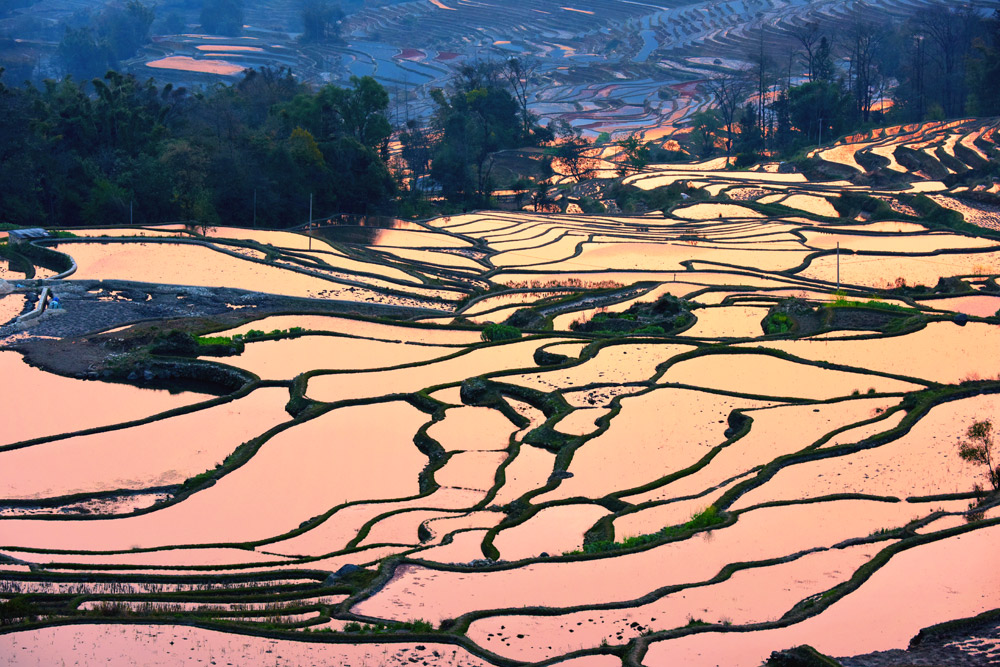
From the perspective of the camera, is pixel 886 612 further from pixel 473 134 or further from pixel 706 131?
pixel 706 131

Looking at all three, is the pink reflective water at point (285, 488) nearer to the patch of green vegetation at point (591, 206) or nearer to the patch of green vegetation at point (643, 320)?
the patch of green vegetation at point (643, 320)

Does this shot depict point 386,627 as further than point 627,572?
No

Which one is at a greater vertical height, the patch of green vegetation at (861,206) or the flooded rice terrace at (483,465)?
the patch of green vegetation at (861,206)

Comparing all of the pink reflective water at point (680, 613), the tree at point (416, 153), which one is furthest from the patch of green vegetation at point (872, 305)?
the tree at point (416, 153)

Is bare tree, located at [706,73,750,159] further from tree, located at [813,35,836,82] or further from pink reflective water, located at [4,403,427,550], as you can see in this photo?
pink reflective water, located at [4,403,427,550]

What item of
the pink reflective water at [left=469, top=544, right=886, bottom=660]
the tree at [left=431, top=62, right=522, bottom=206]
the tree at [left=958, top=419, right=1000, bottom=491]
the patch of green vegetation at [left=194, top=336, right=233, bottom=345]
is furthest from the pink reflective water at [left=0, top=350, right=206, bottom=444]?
the tree at [left=431, top=62, right=522, bottom=206]

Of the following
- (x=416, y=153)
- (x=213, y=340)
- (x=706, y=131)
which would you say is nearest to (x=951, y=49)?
(x=706, y=131)

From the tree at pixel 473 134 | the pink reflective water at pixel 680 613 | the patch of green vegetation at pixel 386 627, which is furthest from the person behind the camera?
the tree at pixel 473 134
